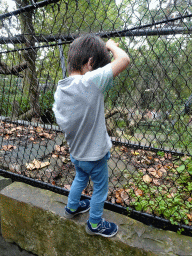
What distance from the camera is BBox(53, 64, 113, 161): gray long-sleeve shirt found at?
0.95 metres

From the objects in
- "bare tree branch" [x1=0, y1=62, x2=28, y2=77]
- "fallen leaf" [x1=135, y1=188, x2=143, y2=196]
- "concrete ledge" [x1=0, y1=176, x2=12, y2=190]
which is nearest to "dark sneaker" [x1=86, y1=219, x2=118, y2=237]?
"fallen leaf" [x1=135, y1=188, x2=143, y2=196]

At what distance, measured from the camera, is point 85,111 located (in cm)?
104

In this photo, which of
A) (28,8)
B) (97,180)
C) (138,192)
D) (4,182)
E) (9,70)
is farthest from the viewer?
(9,70)

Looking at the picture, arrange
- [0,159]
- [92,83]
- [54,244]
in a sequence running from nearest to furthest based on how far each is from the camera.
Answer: [92,83], [54,244], [0,159]

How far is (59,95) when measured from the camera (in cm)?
108

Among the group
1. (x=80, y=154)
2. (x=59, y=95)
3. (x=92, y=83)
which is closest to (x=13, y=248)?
(x=80, y=154)

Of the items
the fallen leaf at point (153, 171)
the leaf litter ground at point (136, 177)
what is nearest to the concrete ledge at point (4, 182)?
the leaf litter ground at point (136, 177)

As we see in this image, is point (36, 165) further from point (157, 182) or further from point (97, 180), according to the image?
point (157, 182)

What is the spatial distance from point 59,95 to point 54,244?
1.21 metres

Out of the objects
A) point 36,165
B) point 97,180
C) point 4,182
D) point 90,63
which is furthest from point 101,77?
point 4,182

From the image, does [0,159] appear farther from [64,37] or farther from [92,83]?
[92,83]

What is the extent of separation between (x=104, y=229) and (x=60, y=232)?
409 millimetres

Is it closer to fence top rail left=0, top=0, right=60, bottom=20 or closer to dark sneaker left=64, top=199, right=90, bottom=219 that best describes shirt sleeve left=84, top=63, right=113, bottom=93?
fence top rail left=0, top=0, right=60, bottom=20

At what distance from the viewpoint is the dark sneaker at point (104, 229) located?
121 cm
